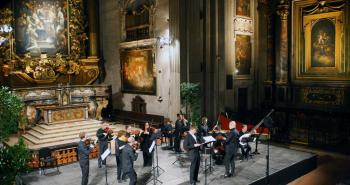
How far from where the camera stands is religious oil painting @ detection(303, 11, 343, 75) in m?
14.8

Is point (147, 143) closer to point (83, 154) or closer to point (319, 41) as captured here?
point (83, 154)

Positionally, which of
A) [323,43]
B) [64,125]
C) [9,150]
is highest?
[323,43]

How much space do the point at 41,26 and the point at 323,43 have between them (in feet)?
45.3

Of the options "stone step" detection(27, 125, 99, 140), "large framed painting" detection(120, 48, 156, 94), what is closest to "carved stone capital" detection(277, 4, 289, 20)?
"large framed painting" detection(120, 48, 156, 94)

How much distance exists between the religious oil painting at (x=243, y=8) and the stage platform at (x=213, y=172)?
26.4ft

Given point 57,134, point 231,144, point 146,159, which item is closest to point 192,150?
point 231,144

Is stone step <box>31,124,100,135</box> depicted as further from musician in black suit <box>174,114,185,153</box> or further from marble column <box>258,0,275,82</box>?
marble column <box>258,0,275,82</box>

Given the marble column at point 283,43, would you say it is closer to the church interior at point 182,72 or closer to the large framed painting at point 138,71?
the church interior at point 182,72

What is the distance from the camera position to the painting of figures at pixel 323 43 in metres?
15.0

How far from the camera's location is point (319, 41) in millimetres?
15391

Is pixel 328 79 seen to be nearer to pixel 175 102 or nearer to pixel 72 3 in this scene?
pixel 175 102

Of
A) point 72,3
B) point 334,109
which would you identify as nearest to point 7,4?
point 72,3

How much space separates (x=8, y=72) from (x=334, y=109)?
1523 centimetres

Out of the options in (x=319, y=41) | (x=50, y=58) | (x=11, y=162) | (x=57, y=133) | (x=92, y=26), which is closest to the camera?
(x=11, y=162)
